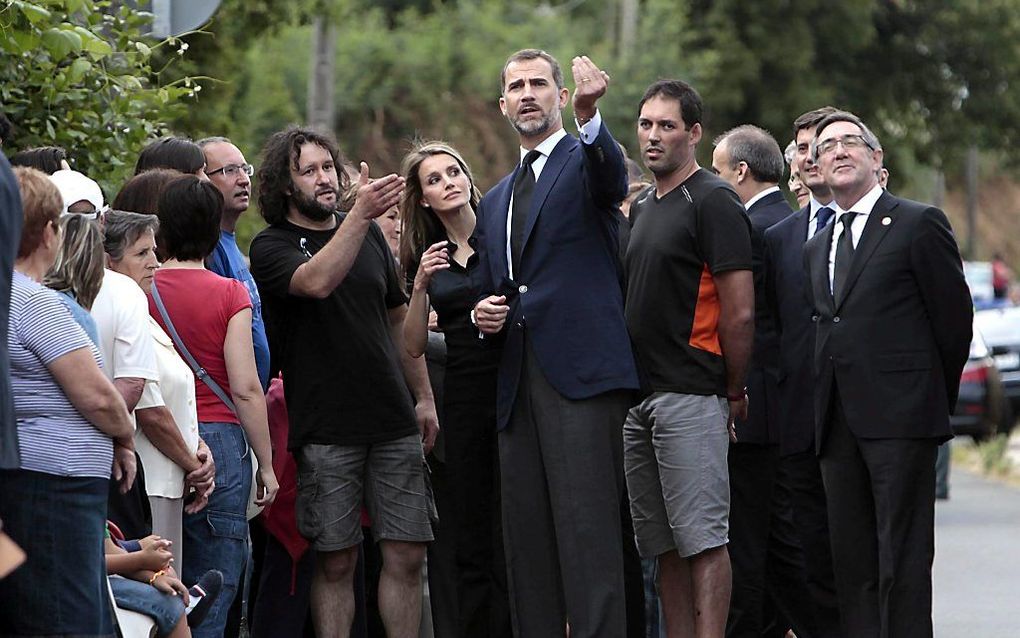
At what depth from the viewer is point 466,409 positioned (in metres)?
8.44

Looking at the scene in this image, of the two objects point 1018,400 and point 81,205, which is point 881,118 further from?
point 81,205

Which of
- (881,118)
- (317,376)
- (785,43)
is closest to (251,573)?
(317,376)

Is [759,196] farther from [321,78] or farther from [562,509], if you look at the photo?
[321,78]

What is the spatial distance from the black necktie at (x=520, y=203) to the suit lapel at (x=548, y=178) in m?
0.03

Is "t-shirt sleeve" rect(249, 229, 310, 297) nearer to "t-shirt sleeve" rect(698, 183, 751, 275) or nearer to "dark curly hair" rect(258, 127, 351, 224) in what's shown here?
"dark curly hair" rect(258, 127, 351, 224)

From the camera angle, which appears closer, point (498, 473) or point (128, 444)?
point (128, 444)

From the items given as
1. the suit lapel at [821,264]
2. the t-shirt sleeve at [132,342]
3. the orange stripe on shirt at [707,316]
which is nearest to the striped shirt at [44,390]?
the t-shirt sleeve at [132,342]

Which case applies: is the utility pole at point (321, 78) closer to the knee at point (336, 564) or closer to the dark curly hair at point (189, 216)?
the knee at point (336, 564)

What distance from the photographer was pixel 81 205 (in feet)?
22.8

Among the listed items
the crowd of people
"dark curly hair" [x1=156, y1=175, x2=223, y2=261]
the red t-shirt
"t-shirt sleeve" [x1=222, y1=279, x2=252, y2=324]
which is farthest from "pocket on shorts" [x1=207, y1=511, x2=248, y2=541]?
"dark curly hair" [x1=156, y1=175, x2=223, y2=261]

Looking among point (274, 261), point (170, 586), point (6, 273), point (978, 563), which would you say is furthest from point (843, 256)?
point (978, 563)

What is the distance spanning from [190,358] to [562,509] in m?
1.50

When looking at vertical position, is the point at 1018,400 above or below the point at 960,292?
below

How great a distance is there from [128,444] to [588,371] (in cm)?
190
